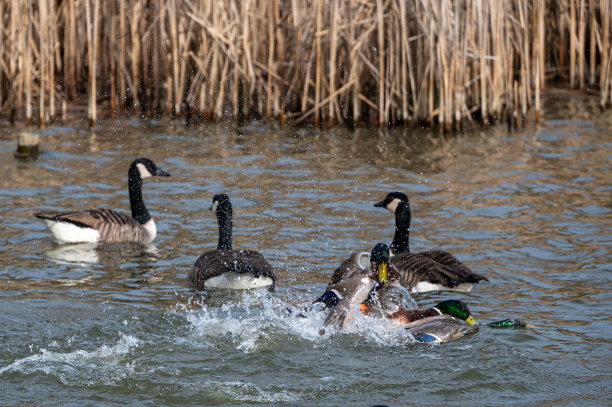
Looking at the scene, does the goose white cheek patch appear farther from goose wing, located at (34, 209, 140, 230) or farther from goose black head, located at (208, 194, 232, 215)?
goose wing, located at (34, 209, 140, 230)

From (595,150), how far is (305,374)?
385 inches

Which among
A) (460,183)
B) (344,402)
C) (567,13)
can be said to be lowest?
(344,402)

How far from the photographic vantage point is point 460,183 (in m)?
14.0

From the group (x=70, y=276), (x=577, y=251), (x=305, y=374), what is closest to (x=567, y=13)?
(x=577, y=251)

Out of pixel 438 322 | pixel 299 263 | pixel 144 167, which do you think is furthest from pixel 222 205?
pixel 438 322

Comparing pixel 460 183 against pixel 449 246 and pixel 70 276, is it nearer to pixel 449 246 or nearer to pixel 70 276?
pixel 449 246

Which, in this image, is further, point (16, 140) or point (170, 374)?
point (16, 140)

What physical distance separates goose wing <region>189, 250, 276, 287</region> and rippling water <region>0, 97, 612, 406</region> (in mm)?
212

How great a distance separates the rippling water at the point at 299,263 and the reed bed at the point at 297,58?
0.58 meters

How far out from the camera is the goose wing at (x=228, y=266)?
9523 millimetres

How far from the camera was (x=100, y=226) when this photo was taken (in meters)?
11.5

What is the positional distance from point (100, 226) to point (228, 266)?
2.63 metres

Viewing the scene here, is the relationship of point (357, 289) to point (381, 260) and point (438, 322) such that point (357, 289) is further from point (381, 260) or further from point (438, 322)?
point (438, 322)

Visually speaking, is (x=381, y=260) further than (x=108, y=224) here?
No
